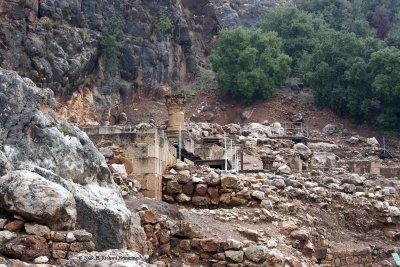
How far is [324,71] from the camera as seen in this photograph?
41.8 m

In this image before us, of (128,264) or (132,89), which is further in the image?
Answer: (132,89)

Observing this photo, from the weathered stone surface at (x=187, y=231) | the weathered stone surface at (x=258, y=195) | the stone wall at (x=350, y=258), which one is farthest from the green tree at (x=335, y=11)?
the weathered stone surface at (x=187, y=231)

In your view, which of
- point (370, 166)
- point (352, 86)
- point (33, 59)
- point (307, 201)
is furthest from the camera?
point (352, 86)

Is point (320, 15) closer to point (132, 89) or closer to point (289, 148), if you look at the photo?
point (132, 89)

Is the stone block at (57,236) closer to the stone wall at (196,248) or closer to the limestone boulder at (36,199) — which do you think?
the limestone boulder at (36,199)

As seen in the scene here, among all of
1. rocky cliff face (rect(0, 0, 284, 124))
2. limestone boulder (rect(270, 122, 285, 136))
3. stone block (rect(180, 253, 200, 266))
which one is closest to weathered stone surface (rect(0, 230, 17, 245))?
stone block (rect(180, 253, 200, 266))

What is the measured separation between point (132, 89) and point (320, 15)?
1663 cm

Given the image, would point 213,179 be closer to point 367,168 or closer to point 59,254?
point 59,254

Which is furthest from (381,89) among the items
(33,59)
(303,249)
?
(303,249)

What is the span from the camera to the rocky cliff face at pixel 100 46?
33.2 m

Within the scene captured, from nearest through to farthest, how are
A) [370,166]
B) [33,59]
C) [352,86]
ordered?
[370,166] → [33,59] → [352,86]

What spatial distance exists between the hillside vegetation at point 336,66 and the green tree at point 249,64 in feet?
0.22

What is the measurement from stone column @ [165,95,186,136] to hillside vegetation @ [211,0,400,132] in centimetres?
2013

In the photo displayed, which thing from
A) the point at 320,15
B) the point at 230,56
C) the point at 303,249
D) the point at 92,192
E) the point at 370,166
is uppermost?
the point at 320,15
